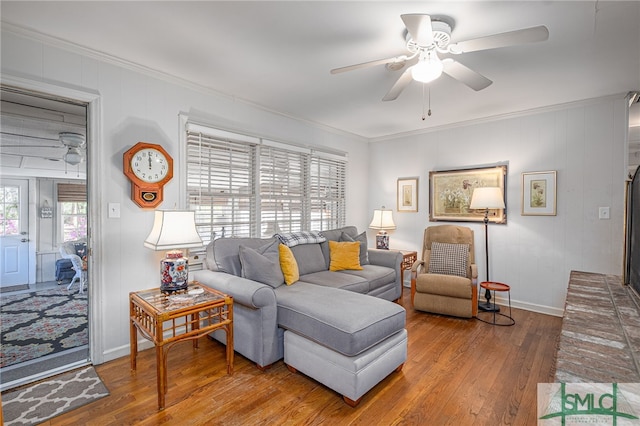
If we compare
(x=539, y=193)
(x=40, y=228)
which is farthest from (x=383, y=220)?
(x=40, y=228)

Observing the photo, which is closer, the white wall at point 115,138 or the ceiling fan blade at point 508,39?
the ceiling fan blade at point 508,39

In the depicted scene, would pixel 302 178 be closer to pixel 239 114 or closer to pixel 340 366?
pixel 239 114

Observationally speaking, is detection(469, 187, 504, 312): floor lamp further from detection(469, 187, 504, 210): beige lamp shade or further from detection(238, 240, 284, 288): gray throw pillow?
detection(238, 240, 284, 288): gray throw pillow

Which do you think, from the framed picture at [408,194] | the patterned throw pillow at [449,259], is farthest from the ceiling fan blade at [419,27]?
the framed picture at [408,194]

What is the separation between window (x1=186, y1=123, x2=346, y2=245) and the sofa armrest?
0.65 metres

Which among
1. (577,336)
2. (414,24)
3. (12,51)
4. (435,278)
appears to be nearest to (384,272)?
(435,278)

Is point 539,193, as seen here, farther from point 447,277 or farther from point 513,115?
point 447,277

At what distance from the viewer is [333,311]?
2.18 metres

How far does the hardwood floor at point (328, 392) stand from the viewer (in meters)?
1.88

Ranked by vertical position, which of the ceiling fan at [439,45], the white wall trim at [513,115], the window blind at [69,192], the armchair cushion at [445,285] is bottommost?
the armchair cushion at [445,285]

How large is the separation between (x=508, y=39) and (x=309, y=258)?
2.72 m

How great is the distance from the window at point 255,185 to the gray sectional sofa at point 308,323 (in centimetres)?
50

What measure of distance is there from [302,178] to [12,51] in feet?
9.74

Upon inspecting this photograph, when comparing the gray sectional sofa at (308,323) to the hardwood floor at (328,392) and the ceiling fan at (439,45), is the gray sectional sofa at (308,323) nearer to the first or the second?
the hardwood floor at (328,392)
